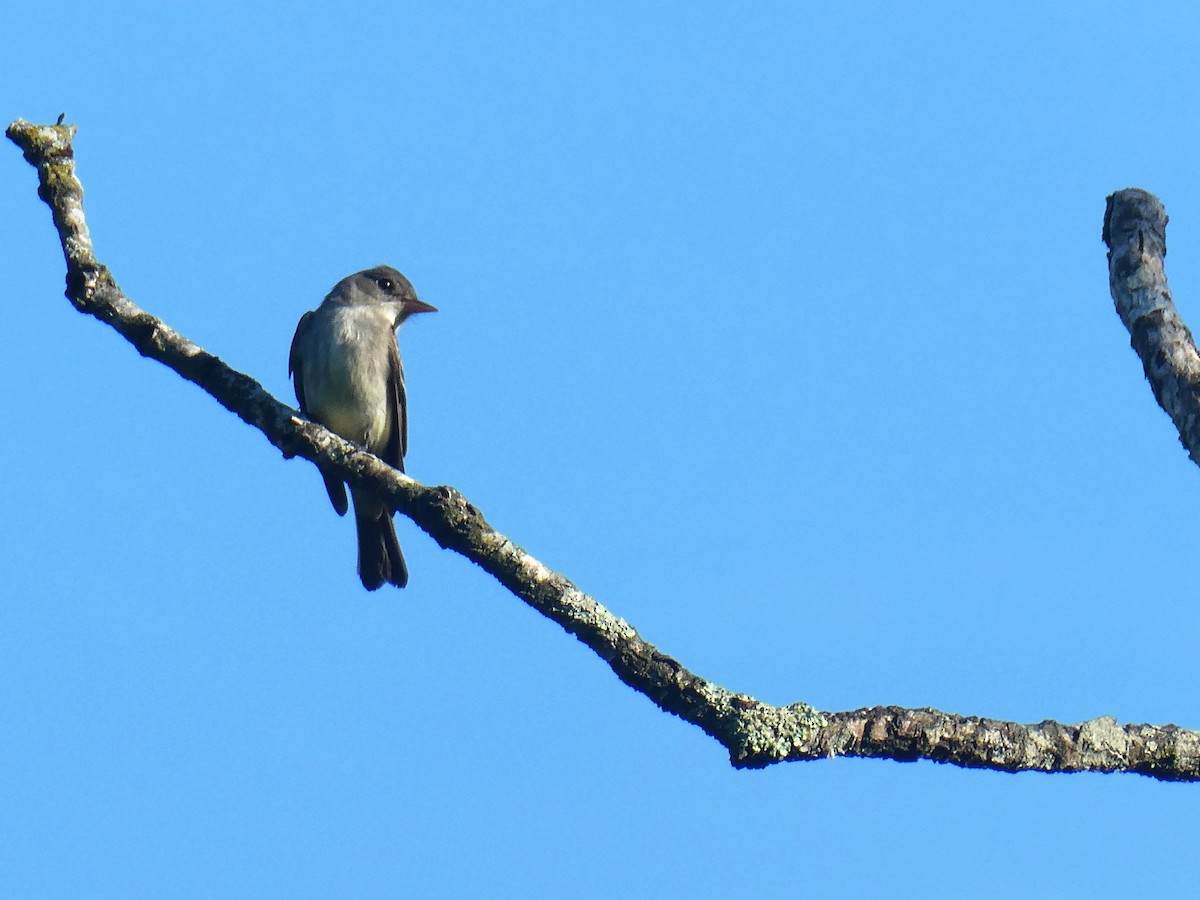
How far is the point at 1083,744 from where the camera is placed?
411 cm

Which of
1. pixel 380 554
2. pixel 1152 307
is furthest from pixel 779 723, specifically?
pixel 380 554

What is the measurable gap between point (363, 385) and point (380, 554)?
127 cm

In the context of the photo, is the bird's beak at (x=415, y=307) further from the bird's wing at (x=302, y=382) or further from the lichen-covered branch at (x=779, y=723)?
the lichen-covered branch at (x=779, y=723)

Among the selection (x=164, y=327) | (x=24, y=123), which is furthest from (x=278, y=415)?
(x=24, y=123)

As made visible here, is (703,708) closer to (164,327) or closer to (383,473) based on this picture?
(383,473)

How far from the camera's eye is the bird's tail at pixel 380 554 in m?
9.65

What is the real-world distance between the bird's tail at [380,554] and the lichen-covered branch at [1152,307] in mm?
5825

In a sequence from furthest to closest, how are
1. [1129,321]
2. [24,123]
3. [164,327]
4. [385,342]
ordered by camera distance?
1. [385,342]
2. [24,123]
3. [164,327]
4. [1129,321]

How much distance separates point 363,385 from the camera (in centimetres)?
998

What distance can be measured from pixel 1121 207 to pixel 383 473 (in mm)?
3044

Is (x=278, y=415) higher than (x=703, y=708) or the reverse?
higher

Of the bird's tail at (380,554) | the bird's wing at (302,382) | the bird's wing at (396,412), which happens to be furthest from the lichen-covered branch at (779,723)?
the bird's wing at (396,412)

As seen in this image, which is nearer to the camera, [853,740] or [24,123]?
[853,740]

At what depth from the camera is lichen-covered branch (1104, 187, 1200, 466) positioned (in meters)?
4.52
